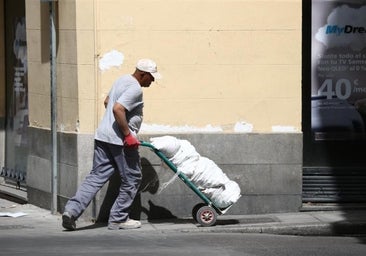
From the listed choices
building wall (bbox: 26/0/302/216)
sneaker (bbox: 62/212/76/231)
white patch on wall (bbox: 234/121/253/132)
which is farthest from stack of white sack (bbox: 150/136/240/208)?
sneaker (bbox: 62/212/76/231)

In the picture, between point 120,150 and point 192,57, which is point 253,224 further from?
point 192,57

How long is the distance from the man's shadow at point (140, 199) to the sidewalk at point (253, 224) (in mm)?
113

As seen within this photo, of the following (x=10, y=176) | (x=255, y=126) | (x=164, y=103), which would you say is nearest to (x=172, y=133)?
(x=164, y=103)

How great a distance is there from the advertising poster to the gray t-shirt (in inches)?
106

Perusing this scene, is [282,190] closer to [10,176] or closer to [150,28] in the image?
[150,28]

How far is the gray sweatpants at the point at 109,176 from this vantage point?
32.0 feet

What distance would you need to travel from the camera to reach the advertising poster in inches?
442

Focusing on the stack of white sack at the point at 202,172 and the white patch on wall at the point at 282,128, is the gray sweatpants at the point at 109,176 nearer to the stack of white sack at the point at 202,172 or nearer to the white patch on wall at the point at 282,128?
the stack of white sack at the point at 202,172

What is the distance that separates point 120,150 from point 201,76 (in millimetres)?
1459

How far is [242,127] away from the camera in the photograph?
10.6 metres

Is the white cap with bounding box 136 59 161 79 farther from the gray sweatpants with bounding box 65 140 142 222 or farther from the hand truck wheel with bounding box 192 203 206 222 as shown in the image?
the hand truck wheel with bounding box 192 203 206 222

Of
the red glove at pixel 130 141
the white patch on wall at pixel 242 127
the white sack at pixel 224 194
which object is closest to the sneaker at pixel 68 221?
the red glove at pixel 130 141

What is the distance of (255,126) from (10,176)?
4.34 metres

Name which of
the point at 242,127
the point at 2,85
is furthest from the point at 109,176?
the point at 2,85
